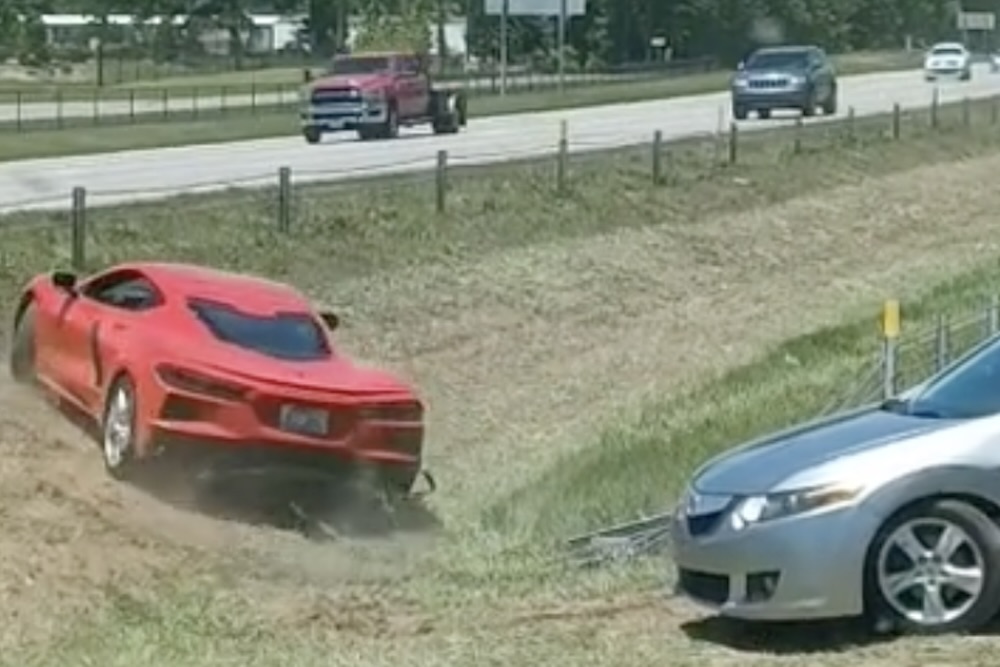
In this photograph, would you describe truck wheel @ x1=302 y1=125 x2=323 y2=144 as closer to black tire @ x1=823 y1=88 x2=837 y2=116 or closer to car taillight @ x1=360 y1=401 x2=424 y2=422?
black tire @ x1=823 y1=88 x2=837 y2=116

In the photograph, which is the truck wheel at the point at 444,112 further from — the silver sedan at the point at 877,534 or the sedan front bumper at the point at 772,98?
the silver sedan at the point at 877,534

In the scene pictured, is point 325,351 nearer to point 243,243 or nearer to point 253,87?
point 243,243

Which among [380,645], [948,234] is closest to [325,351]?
[380,645]

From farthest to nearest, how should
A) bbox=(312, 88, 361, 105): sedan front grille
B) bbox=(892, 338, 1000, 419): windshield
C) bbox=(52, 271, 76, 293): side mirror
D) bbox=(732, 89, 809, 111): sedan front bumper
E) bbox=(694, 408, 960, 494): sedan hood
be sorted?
1. bbox=(732, 89, 809, 111): sedan front bumper
2. bbox=(312, 88, 361, 105): sedan front grille
3. bbox=(52, 271, 76, 293): side mirror
4. bbox=(892, 338, 1000, 419): windshield
5. bbox=(694, 408, 960, 494): sedan hood

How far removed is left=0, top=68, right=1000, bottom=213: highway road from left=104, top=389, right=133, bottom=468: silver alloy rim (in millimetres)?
14571

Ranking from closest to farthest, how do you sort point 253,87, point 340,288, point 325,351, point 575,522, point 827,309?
1. point 575,522
2. point 325,351
3. point 340,288
4. point 827,309
5. point 253,87

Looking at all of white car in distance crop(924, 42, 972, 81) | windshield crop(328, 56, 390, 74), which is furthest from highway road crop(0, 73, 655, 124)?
white car in distance crop(924, 42, 972, 81)

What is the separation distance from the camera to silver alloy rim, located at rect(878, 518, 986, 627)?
10188 mm

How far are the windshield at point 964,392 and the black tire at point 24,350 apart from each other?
33.4ft

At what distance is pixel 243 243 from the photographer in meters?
29.2

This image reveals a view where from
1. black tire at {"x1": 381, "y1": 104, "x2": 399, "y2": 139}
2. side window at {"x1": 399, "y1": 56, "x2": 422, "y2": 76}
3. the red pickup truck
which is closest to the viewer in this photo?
the red pickup truck

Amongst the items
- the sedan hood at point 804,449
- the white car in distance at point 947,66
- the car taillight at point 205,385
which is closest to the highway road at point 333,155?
the car taillight at point 205,385

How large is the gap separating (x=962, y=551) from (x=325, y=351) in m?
7.82

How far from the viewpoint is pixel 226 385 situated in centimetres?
1628
